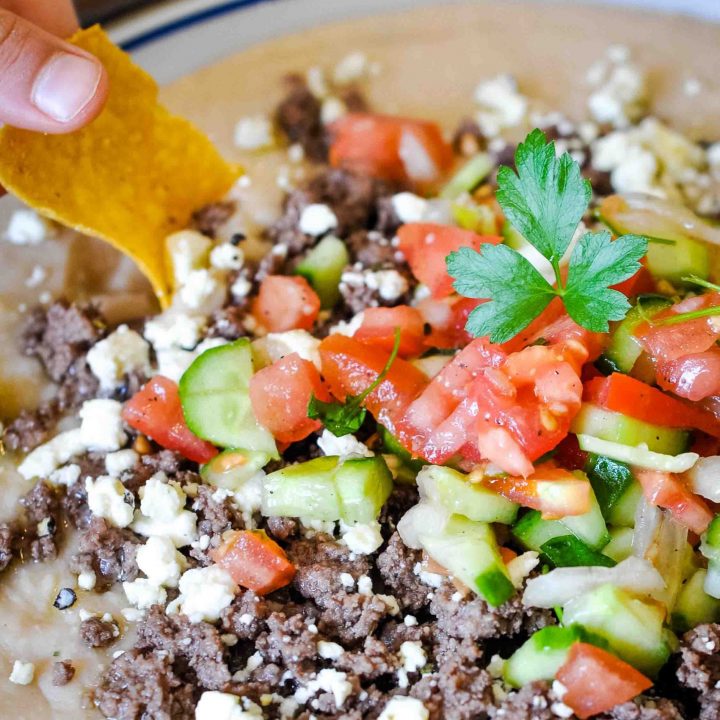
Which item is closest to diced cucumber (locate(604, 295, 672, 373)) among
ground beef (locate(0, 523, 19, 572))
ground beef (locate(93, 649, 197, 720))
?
ground beef (locate(93, 649, 197, 720))

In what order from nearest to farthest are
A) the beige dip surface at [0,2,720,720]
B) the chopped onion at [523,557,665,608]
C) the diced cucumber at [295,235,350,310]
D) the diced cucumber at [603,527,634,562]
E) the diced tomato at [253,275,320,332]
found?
the chopped onion at [523,557,665,608] → the diced cucumber at [603,527,634,562] → the diced tomato at [253,275,320,332] → the diced cucumber at [295,235,350,310] → the beige dip surface at [0,2,720,720]

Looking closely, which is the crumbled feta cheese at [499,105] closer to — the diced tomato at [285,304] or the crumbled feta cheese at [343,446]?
the diced tomato at [285,304]

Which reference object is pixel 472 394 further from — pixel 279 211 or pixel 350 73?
pixel 350 73

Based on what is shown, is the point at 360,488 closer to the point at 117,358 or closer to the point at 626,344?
the point at 626,344

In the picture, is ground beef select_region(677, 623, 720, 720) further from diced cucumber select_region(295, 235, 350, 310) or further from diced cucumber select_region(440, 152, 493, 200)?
diced cucumber select_region(440, 152, 493, 200)

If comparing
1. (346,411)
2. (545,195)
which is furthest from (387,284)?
(545,195)

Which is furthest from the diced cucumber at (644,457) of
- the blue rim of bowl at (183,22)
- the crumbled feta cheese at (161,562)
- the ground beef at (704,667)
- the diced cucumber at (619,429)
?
the blue rim of bowl at (183,22)

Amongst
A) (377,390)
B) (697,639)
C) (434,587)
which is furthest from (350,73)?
(697,639)
